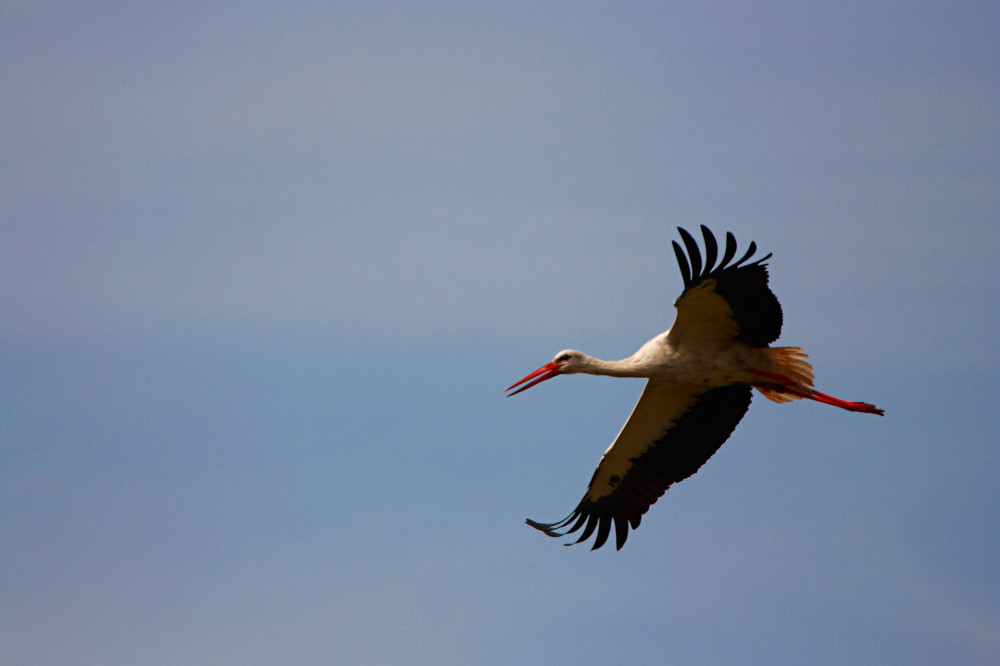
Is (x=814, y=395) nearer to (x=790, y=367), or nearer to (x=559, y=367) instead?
(x=790, y=367)

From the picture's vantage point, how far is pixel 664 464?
12.3m

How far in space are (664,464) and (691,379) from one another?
4.40 ft

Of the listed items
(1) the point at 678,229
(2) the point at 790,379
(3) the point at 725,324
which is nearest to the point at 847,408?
(2) the point at 790,379

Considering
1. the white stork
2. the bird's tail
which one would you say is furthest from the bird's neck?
the bird's tail

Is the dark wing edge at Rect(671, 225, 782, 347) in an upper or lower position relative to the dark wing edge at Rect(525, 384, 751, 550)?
upper

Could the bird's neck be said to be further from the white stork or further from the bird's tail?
the bird's tail

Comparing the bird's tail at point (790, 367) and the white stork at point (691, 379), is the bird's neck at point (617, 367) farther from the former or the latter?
the bird's tail at point (790, 367)

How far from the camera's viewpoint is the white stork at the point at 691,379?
34.8 ft

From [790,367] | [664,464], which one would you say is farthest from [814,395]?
[664,464]

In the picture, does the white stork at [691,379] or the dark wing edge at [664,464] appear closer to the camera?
the white stork at [691,379]

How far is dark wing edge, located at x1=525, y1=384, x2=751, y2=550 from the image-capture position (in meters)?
12.0

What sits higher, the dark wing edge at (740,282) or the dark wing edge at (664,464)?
the dark wing edge at (740,282)

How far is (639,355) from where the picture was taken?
11.3 metres

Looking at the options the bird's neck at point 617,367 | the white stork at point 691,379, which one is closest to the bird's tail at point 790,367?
the white stork at point 691,379
